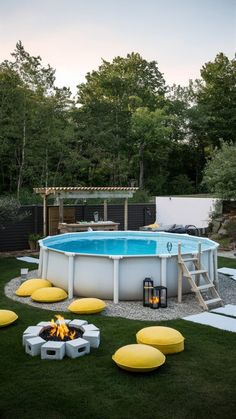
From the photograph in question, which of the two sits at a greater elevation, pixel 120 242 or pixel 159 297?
pixel 120 242

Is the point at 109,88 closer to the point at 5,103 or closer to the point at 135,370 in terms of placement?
the point at 5,103

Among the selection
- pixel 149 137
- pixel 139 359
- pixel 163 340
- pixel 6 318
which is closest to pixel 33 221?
pixel 6 318

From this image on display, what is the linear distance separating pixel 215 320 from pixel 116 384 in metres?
3.01

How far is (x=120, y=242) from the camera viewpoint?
45.3ft

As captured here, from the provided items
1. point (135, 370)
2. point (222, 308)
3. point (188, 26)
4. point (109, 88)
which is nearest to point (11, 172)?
point (109, 88)

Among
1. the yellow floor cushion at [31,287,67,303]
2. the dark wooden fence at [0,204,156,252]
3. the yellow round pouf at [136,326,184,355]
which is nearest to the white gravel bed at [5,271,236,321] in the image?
the yellow floor cushion at [31,287,67,303]

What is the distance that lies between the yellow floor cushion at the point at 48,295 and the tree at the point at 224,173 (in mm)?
10855

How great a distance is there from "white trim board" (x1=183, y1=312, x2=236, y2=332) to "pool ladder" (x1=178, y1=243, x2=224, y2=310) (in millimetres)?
399

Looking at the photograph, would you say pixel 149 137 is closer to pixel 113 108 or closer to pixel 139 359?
pixel 113 108

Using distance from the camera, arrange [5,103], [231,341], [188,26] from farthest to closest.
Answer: [5,103] → [231,341] → [188,26]

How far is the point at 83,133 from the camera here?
27531mm

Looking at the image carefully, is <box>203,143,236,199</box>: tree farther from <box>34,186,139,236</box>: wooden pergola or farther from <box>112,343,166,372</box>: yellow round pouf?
<box>112,343,166,372</box>: yellow round pouf

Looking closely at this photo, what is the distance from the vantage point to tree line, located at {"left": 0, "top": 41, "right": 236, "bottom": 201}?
76.9ft

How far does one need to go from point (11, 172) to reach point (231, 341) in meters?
21.5
